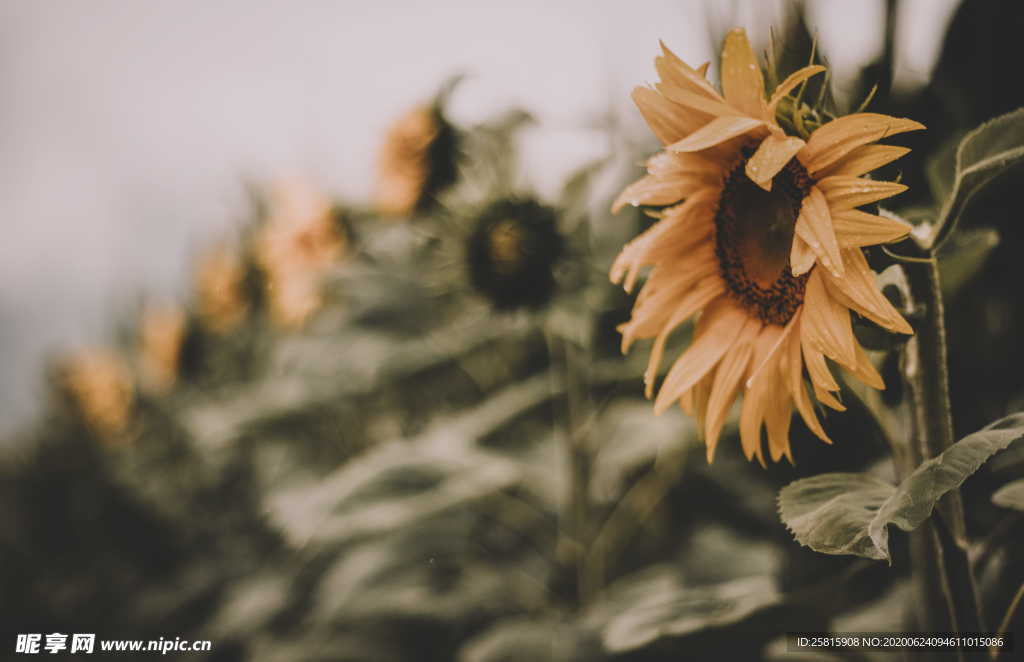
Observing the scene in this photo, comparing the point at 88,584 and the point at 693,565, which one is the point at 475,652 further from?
the point at 88,584

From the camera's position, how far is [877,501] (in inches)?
13.4

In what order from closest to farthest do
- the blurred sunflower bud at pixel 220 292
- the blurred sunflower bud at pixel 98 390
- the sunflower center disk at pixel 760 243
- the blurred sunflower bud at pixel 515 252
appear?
the sunflower center disk at pixel 760 243 < the blurred sunflower bud at pixel 515 252 < the blurred sunflower bud at pixel 220 292 < the blurred sunflower bud at pixel 98 390

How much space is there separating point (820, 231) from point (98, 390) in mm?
2561

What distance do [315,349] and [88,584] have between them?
115 cm

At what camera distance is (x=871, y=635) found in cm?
49

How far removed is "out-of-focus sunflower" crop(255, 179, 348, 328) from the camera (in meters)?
1.37

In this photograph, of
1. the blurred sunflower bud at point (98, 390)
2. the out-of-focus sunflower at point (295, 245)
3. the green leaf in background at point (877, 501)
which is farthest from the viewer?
the blurred sunflower bud at point (98, 390)

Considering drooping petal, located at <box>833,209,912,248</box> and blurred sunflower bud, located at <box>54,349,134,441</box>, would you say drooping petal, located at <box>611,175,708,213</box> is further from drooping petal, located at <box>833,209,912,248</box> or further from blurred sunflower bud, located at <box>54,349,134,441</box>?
blurred sunflower bud, located at <box>54,349,134,441</box>

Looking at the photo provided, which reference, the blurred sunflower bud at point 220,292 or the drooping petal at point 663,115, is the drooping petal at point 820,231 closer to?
the drooping petal at point 663,115

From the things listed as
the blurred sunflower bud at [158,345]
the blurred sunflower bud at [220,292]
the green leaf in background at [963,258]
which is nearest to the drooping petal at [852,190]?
the green leaf in background at [963,258]

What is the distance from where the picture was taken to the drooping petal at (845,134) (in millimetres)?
310

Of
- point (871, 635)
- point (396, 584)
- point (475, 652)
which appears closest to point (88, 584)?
point (396, 584)

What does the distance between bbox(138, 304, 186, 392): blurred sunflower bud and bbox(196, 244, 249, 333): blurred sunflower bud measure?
0.07 meters

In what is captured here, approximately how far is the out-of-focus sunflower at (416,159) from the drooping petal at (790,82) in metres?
0.65
